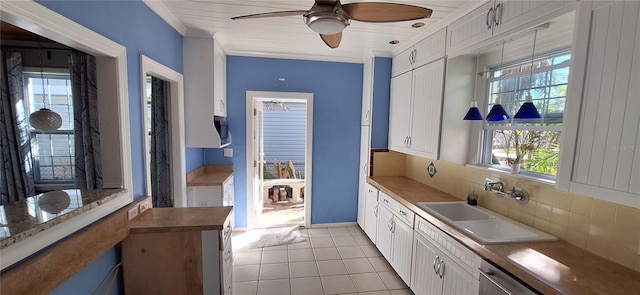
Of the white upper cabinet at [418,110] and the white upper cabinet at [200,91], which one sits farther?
the white upper cabinet at [200,91]

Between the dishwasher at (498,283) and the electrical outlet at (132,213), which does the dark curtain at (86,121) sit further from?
the dishwasher at (498,283)

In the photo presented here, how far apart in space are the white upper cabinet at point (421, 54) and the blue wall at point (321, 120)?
0.67m

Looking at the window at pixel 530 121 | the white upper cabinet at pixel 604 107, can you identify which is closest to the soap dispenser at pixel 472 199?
the window at pixel 530 121

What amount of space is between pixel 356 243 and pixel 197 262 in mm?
2201

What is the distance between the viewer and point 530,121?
1.92m

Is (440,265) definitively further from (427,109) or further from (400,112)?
(400,112)

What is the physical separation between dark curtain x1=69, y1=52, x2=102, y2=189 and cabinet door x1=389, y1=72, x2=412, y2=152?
2753 millimetres

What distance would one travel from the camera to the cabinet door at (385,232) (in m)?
2.73

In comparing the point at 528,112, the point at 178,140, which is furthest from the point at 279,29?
the point at 528,112

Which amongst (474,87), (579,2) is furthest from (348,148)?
(579,2)

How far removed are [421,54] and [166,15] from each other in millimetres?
2427

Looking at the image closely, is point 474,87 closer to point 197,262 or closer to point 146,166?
point 197,262

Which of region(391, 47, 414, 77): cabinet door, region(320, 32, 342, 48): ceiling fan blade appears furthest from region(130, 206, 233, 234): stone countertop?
region(391, 47, 414, 77): cabinet door

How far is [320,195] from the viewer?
3818 mm
